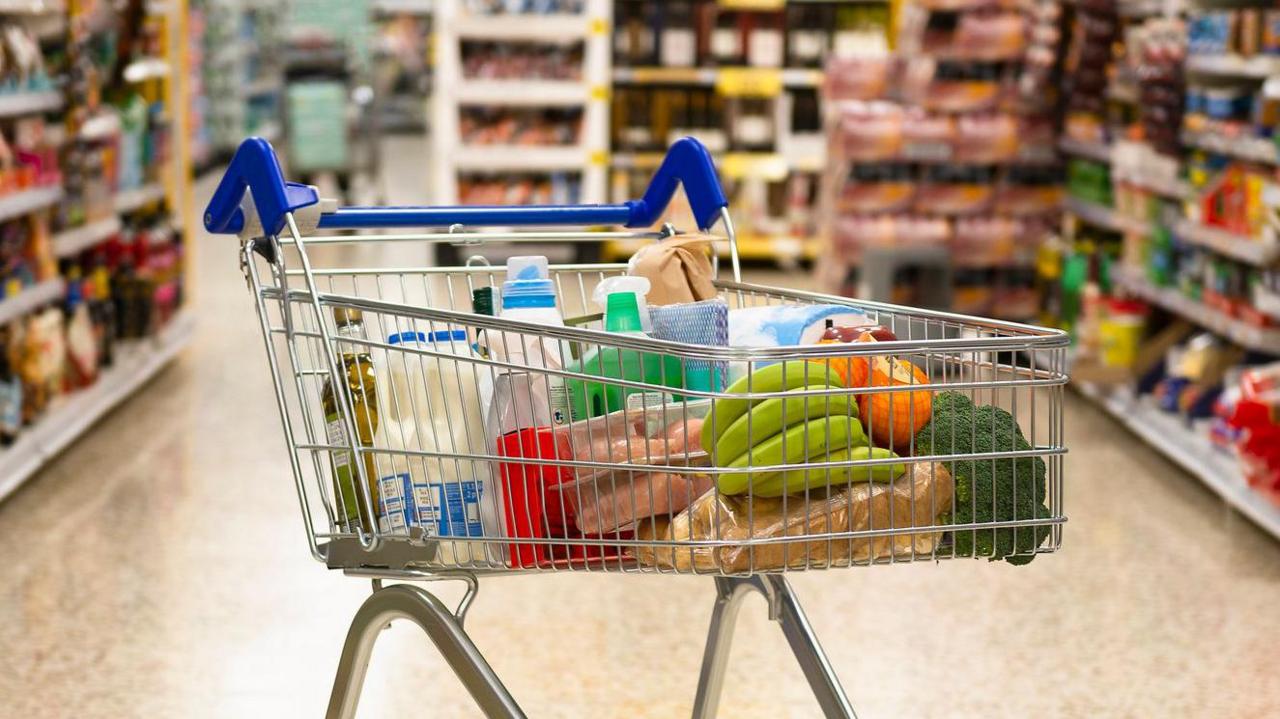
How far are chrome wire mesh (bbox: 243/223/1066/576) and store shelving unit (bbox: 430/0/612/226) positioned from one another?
22.2 ft

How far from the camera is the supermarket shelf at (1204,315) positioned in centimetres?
442

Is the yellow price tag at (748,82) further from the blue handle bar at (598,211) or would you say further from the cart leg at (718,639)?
the cart leg at (718,639)

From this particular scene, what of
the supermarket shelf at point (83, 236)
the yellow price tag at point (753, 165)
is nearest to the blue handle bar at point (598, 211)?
the supermarket shelf at point (83, 236)

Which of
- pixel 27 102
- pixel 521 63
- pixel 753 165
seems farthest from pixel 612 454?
pixel 753 165

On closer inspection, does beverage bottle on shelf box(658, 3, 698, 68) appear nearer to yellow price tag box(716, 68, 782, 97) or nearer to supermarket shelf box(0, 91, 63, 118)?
yellow price tag box(716, 68, 782, 97)

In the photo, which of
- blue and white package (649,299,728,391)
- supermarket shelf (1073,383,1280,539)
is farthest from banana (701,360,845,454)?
supermarket shelf (1073,383,1280,539)

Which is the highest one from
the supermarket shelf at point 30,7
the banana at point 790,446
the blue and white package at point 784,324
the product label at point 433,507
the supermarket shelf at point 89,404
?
the supermarket shelf at point 30,7

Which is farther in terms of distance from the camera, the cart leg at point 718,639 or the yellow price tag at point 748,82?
the yellow price tag at point 748,82

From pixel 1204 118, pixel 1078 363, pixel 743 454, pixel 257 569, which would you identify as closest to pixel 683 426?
pixel 743 454

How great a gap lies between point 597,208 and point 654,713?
1.27m

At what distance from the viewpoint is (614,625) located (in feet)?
11.4

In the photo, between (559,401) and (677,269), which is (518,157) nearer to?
(677,269)

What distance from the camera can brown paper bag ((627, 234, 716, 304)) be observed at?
194 cm

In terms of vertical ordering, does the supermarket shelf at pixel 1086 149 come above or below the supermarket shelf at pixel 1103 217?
above
